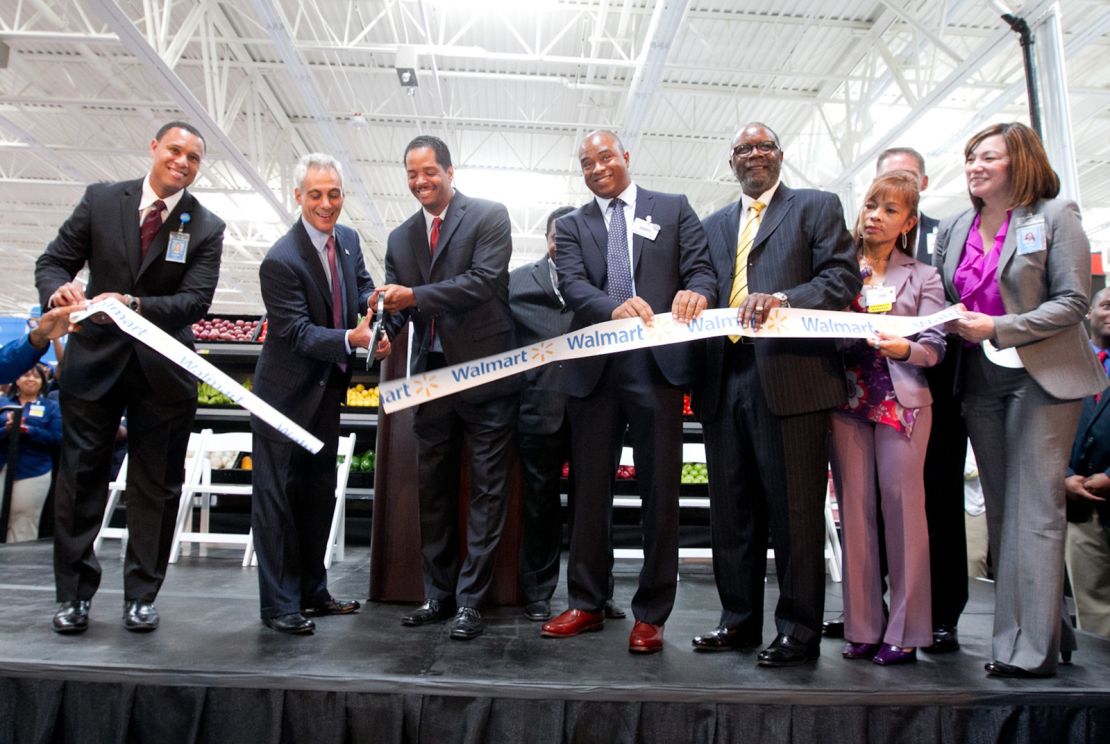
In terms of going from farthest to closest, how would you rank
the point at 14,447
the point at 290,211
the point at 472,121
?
1. the point at 290,211
2. the point at 472,121
3. the point at 14,447

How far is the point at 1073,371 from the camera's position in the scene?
2371mm

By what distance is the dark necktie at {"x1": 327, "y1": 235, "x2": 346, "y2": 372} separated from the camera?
305 centimetres

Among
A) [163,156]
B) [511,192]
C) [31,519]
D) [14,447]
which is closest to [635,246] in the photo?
[163,156]

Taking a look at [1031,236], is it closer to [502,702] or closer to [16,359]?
[502,702]

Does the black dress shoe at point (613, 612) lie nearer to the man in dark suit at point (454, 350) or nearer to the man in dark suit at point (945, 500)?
the man in dark suit at point (454, 350)

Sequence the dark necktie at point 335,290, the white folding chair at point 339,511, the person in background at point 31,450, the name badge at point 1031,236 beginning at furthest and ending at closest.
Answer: the person in background at point 31,450 → the white folding chair at point 339,511 → the dark necktie at point 335,290 → the name badge at point 1031,236

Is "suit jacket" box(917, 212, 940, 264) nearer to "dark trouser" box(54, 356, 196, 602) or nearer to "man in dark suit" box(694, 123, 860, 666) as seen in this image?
"man in dark suit" box(694, 123, 860, 666)

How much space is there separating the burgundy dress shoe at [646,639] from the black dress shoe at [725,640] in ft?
0.43

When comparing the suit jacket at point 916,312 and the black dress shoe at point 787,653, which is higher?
the suit jacket at point 916,312

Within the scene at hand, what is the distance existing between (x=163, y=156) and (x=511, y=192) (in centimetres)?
1111

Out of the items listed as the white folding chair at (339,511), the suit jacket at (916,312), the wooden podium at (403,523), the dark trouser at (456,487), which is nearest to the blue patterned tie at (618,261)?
the dark trouser at (456,487)

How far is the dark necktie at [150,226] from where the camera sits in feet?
9.23

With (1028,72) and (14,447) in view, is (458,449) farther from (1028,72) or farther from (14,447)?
(1028,72)

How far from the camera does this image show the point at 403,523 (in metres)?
3.49
